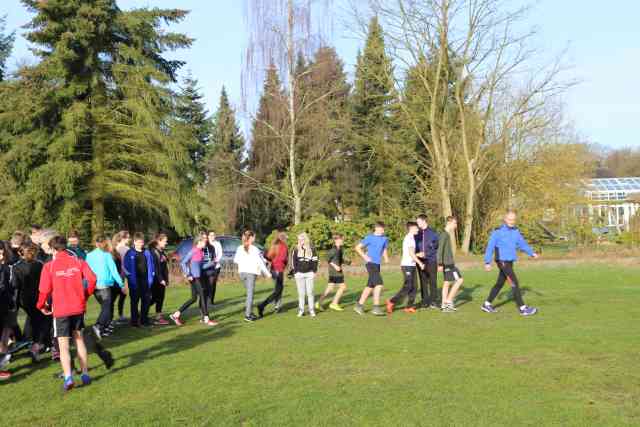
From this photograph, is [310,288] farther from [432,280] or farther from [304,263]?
[432,280]

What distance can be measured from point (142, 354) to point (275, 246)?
4.86 metres

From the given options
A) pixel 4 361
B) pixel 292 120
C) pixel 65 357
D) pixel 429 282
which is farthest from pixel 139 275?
pixel 292 120

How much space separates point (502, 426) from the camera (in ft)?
18.0

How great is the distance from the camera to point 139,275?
1218 cm

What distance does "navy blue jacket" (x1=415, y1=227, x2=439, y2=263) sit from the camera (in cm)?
1336

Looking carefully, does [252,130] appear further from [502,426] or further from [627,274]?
[502,426]

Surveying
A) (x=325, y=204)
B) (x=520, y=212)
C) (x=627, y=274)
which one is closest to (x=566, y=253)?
(x=520, y=212)

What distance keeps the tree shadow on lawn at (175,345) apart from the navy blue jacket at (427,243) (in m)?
4.18

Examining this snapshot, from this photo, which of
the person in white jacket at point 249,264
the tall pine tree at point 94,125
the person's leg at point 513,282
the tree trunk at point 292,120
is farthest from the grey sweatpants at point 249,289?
the tree trunk at point 292,120

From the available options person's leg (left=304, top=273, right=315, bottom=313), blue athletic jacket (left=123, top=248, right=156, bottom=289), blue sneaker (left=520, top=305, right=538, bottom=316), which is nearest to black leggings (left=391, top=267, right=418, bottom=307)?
person's leg (left=304, top=273, right=315, bottom=313)

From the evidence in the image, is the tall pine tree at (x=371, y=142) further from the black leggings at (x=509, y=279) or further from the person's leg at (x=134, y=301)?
the person's leg at (x=134, y=301)

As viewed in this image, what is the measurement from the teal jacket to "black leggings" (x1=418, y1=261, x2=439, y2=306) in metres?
6.26

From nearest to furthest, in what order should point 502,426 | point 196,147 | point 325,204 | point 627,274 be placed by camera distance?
point 502,426
point 627,274
point 196,147
point 325,204

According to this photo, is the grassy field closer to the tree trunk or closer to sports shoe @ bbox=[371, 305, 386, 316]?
sports shoe @ bbox=[371, 305, 386, 316]
